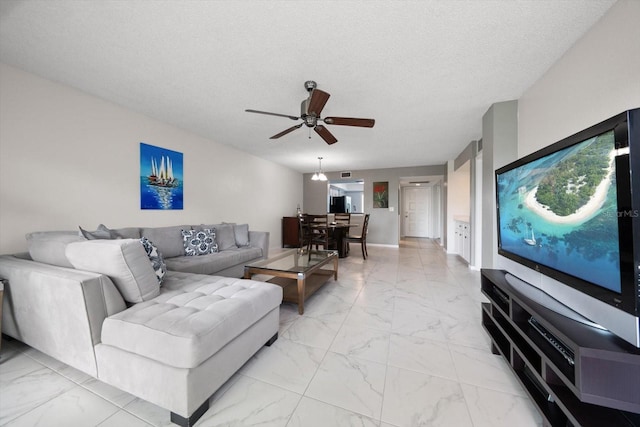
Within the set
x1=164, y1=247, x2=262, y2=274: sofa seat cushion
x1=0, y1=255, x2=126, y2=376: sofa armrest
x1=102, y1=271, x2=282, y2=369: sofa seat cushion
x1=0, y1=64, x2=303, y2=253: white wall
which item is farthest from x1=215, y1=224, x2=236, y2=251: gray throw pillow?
x1=0, y1=255, x2=126, y2=376: sofa armrest

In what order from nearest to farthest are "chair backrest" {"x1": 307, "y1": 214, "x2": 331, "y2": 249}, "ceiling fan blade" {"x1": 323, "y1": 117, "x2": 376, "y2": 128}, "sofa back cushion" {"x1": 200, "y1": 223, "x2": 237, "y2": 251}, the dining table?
1. "ceiling fan blade" {"x1": 323, "y1": 117, "x2": 376, "y2": 128}
2. "sofa back cushion" {"x1": 200, "y1": 223, "x2": 237, "y2": 251}
3. "chair backrest" {"x1": 307, "y1": 214, "x2": 331, "y2": 249}
4. the dining table

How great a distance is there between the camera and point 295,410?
3.94ft

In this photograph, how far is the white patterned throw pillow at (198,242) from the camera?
3.15m

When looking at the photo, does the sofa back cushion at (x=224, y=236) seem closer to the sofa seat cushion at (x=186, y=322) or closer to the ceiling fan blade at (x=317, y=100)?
the sofa seat cushion at (x=186, y=322)

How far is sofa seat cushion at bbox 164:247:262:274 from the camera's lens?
2.61 metres

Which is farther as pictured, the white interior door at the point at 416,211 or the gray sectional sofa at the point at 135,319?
the white interior door at the point at 416,211

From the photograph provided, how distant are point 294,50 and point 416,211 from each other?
811 cm

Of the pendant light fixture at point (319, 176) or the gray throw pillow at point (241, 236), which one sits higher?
the pendant light fixture at point (319, 176)

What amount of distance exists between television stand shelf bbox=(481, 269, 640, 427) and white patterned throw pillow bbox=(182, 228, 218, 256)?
3342mm

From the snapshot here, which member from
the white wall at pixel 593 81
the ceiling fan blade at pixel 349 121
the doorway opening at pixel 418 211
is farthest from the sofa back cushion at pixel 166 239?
the doorway opening at pixel 418 211

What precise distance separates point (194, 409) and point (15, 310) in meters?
1.62

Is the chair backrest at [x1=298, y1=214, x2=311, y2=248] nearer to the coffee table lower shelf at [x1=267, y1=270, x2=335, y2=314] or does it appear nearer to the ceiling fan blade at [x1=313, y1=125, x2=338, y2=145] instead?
the coffee table lower shelf at [x1=267, y1=270, x2=335, y2=314]

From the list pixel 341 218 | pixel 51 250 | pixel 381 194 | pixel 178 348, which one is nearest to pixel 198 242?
pixel 51 250

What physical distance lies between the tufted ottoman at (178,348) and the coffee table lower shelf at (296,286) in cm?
85
